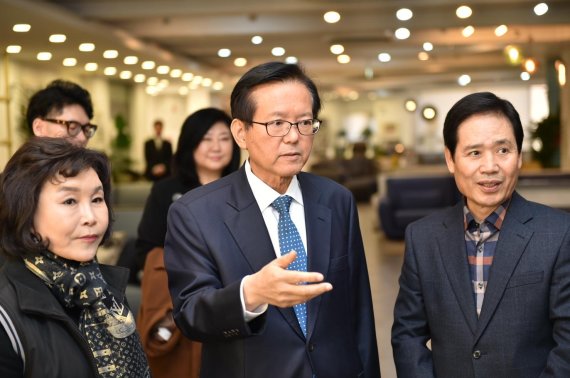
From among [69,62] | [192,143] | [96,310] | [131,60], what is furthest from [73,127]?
[69,62]

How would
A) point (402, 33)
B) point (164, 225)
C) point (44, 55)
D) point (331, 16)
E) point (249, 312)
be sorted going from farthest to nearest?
point (44, 55)
point (402, 33)
point (331, 16)
point (164, 225)
point (249, 312)

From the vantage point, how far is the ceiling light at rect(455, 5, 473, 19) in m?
11.8

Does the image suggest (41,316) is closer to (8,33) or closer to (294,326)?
(294,326)

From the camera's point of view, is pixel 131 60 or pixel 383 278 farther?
pixel 131 60

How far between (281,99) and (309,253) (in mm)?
475

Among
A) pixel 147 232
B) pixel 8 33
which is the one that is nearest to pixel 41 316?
pixel 147 232

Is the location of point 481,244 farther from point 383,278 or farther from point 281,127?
point 383,278

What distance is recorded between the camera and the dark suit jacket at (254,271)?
2.42 meters

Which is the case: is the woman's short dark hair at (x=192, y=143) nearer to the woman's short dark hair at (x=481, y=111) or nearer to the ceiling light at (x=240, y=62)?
the woman's short dark hair at (x=481, y=111)

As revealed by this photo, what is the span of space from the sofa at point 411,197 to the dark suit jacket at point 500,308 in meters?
11.9

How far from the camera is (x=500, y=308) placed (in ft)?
8.20

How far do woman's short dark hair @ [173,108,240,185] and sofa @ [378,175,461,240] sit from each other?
411 inches

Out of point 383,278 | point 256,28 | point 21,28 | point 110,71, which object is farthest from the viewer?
point 110,71

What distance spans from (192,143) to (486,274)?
202cm
